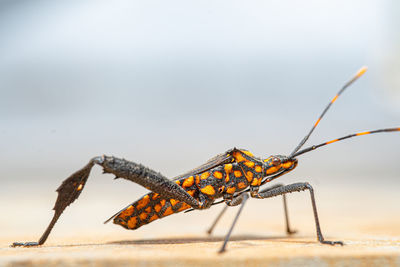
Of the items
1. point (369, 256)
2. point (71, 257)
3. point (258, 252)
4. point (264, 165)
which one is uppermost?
point (264, 165)

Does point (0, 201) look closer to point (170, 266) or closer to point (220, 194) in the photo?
point (220, 194)

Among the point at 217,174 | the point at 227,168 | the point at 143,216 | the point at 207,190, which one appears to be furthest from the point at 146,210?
the point at 227,168

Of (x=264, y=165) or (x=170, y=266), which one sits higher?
(x=264, y=165)

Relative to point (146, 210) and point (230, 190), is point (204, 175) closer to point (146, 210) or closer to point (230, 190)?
point (230, 190)

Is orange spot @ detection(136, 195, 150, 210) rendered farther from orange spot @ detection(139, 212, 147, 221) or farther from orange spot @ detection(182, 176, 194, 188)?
orange spot @ detection(182, 176, 194, 188)

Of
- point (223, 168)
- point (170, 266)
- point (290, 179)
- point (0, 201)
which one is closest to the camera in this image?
→ point (170, 266)

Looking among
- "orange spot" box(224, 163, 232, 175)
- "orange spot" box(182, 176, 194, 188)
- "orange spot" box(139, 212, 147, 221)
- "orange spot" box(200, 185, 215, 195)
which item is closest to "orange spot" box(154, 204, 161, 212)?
"orange spot" box(139, 212, 147, 221)

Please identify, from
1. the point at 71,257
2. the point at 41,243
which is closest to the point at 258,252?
the point at 71,257

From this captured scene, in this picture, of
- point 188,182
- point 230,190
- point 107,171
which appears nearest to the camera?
point 107,171
